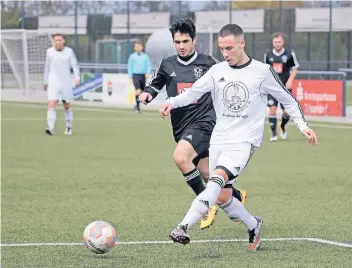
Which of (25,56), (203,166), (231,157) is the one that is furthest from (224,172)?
(25,56)

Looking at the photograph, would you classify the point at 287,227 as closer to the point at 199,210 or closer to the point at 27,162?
the point at 199,210

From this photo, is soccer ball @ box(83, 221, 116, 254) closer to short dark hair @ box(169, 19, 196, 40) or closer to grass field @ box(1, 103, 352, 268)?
grass field @ box(1, 103, 352, 268)

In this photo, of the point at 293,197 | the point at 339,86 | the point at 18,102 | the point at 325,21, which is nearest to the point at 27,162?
the point at 293,197

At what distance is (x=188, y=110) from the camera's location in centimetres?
1002

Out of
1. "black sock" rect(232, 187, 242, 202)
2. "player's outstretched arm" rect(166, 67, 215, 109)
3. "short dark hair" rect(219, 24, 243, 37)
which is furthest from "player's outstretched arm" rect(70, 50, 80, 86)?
"short dark hair" rect(219, 24, 243, 37)

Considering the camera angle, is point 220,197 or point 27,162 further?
point 27,162

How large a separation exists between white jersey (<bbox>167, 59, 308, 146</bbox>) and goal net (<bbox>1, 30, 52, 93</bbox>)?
3253cm

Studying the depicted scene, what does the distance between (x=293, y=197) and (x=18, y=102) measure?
1007 inches

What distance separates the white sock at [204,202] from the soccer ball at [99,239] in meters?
0.66

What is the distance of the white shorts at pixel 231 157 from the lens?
27.2 ft

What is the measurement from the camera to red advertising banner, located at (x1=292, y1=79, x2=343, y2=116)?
2742 cm

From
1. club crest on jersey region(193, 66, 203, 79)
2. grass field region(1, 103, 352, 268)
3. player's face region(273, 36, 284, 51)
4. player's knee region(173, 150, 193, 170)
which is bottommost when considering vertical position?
grass field region(1, 103, 352, 268)

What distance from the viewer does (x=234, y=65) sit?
8.48 meters

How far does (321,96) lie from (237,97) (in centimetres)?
1967
